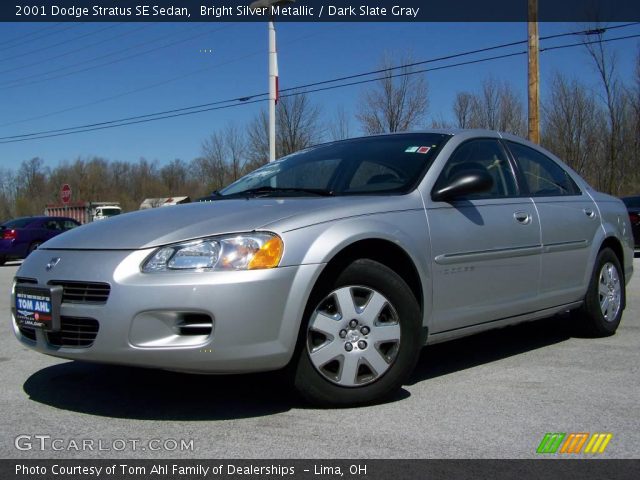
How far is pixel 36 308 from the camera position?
3.44 m

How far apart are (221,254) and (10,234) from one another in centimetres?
1680

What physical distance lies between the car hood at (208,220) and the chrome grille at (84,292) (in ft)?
0.67

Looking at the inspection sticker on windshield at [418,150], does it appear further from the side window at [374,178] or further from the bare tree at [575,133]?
the bare tree at [575,133]

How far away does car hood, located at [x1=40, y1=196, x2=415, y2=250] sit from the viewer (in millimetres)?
3273

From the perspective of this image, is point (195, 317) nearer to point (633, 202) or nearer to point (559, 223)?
point (559, 223)

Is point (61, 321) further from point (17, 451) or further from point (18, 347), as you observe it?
point (18, 347)

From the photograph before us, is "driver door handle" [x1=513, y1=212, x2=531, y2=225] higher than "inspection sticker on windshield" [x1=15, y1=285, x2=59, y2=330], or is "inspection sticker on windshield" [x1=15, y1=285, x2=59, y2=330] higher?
"driver door handle" [x1=513, y1=212, x2=531, y2=225]

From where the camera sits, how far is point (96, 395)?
12.4ft

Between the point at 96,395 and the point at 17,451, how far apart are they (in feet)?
2.89

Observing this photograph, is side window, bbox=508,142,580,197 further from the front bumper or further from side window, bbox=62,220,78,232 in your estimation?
side window, bbox=62,220,78,232

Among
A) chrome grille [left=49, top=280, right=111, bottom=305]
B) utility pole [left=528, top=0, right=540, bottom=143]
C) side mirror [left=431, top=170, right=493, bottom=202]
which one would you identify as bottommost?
chrome grille [left=49, top=280, right=111, bottom=305]
